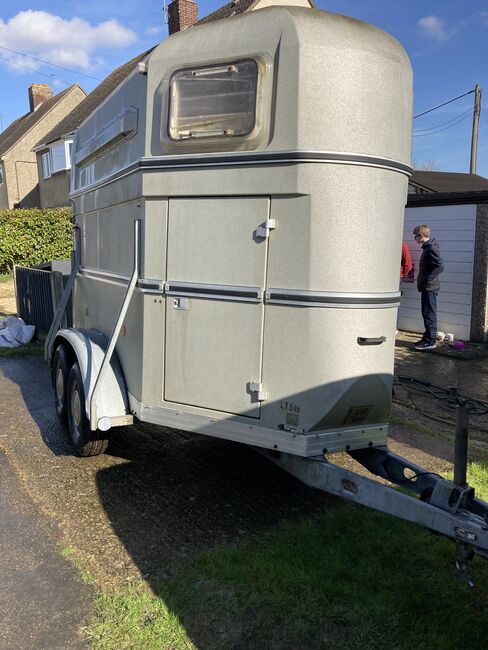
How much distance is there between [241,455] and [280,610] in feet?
6.92

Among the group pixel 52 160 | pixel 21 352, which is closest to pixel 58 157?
pixel 52 160

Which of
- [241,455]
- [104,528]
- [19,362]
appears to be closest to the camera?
[104,528]

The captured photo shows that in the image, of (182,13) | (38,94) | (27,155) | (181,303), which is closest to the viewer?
(181,303)

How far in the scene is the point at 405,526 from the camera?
376cm

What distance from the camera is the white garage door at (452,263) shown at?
9.41m

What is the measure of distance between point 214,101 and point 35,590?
308cm

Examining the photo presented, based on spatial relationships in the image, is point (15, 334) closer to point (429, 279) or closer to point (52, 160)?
point (429, 279)

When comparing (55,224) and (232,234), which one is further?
(55,224)

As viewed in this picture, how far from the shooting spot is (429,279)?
893cm

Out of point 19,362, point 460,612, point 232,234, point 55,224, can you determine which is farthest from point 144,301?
point 55,224

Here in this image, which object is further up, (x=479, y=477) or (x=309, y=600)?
(x=479, y=477)

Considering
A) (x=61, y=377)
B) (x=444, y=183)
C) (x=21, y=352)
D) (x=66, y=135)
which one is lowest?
(x=21, y=352)

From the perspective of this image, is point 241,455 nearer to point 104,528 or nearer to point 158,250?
point 104,528

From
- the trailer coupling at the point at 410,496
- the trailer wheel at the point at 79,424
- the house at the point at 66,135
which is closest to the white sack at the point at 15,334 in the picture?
the trailer wheel at the point at 79,424
